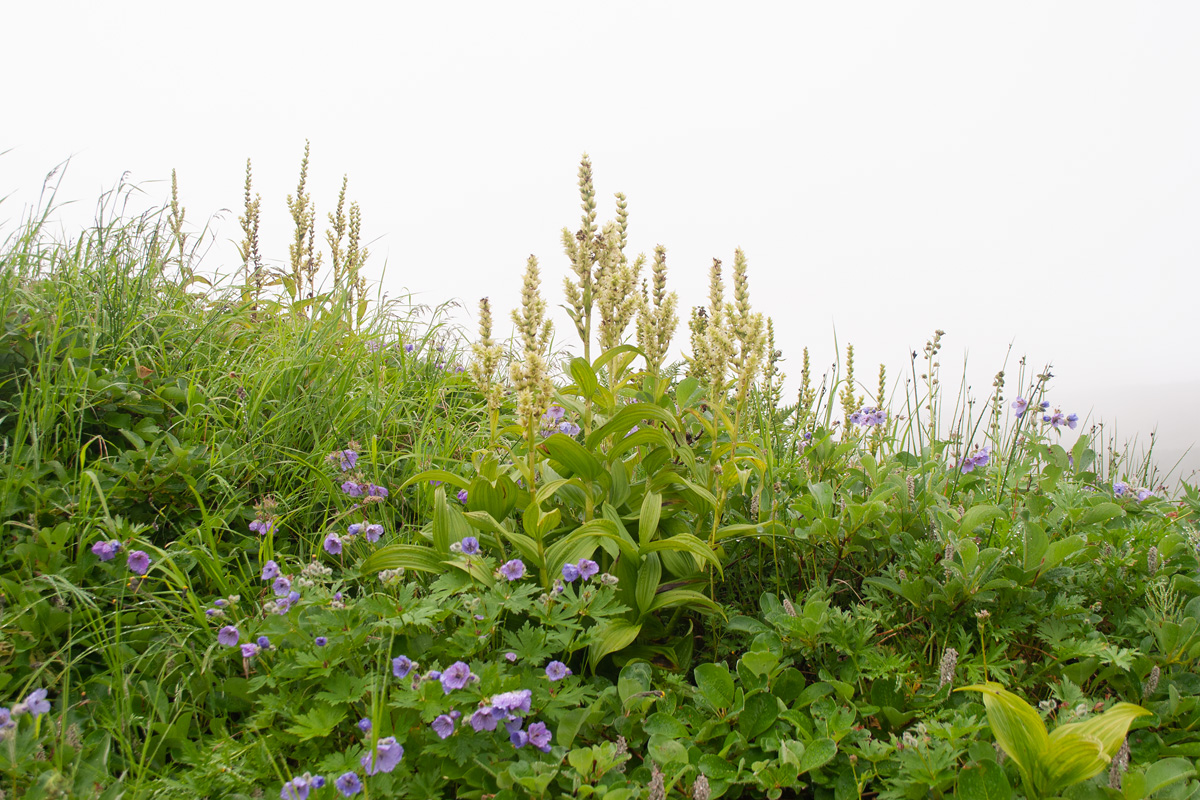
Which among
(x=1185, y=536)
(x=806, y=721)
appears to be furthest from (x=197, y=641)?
(x=1185, y=536)

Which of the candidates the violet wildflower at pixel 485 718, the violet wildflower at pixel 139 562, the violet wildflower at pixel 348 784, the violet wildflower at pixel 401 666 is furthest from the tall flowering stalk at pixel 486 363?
the violet wildflower at pixel 139 562

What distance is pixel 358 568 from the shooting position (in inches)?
87.4

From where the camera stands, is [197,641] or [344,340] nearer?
[197,641]

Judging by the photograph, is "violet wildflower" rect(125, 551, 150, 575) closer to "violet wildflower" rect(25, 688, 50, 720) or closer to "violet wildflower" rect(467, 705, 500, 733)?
"violet wildflower" rect(25, 688, 50, 720)

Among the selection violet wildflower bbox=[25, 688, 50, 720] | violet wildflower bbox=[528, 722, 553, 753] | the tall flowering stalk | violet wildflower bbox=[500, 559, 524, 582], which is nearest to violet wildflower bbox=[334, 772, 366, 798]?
violet wildflower bbox=[528, 722, 553, 753]

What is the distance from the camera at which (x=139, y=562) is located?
226 cm

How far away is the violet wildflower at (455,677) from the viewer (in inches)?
62.7

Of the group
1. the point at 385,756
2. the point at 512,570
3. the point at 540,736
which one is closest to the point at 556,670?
the point at 540,736

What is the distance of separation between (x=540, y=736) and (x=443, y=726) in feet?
0.71

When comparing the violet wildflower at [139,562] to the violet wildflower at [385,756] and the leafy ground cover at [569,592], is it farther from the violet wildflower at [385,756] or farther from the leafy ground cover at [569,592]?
the violet wildflower at [385,756]

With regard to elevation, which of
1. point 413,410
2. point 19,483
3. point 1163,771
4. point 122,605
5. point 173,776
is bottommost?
point 173,776

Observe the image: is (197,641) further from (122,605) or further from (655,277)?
(655,277)

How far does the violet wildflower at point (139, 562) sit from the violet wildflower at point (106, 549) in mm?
58

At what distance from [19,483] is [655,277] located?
2.32 meters
